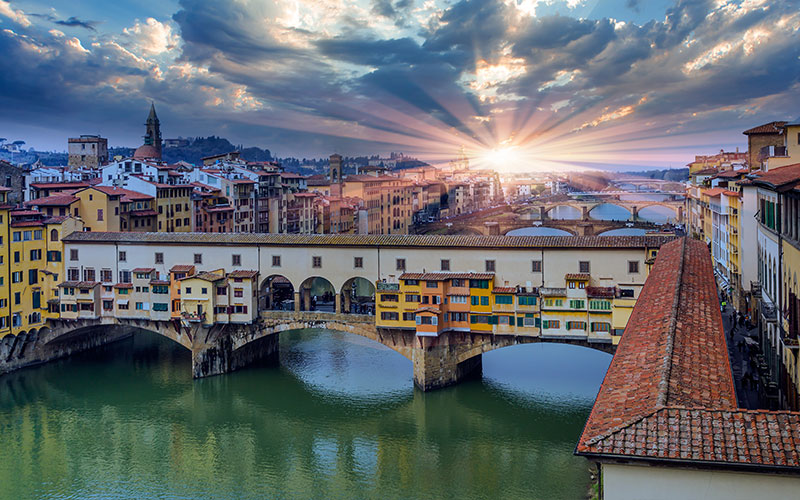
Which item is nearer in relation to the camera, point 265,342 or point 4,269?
point 4,269

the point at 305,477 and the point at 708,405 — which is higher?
the point at 708,405

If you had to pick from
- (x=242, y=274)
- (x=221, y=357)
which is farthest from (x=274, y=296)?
(x=242, y=274)

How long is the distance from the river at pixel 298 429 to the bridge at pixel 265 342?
1.76 ft

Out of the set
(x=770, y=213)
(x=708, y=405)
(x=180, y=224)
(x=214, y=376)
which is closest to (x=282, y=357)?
(x=214, y=376)

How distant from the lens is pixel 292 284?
2642cm

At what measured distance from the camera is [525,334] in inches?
910

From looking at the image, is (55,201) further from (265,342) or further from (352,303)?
(352,303)

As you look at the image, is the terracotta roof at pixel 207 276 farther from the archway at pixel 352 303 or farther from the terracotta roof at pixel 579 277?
the terracotta roof at pixel 579 277

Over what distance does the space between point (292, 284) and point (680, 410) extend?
832 inches

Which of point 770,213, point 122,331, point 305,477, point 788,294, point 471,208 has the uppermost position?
point 471,208

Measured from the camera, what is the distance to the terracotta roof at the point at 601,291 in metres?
22.6

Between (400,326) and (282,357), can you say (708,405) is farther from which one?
(282,357)

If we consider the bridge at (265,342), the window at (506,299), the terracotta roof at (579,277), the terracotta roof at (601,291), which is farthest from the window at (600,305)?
the window at (506,299)

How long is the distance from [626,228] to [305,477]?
180 ft
